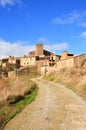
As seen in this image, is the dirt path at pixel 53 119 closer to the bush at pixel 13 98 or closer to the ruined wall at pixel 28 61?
the bush at pixel 13 98

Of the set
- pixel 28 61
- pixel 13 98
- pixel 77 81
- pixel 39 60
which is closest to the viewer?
pixel 13 98

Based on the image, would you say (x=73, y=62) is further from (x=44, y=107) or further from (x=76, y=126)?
(x=76, y=126)

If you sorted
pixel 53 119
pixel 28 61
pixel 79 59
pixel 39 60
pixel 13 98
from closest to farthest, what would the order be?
pixel 53 119 < pixel 13 98 < pixel 79 59 < pixel 39 60 < pixel 28 61

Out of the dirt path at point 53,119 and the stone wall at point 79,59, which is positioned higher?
the stone wall at point 79,59

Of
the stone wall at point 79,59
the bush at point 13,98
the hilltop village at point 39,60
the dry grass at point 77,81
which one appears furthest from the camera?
the hilltop village at point 39,60

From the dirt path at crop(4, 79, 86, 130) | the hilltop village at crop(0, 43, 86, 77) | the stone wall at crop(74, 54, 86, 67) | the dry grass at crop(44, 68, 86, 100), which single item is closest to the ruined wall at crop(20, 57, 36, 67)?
the hilltop village at crop(0, 43, 86, 77)

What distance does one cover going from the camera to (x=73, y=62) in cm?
5919

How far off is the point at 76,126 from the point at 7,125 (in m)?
5.10

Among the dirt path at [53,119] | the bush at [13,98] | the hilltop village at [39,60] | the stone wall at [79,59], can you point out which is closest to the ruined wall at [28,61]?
the hilltop village at [39,60]

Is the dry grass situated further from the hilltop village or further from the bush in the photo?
the hilltop village

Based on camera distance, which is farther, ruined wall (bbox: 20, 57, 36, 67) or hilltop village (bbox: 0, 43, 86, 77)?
ruined wall (bbox: 20, 57, 36, 67)

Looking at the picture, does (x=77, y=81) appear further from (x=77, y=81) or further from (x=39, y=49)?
(x=39, y=49)

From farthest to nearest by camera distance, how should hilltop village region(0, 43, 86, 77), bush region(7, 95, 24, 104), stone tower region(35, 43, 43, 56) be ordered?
stone tower region(35, 43, 43, 56)
hilltop village region(0, 43, 86, 77)
bush region(7, 95, 24, 104)

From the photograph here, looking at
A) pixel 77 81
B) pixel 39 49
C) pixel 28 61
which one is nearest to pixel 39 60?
pixel 28 61
